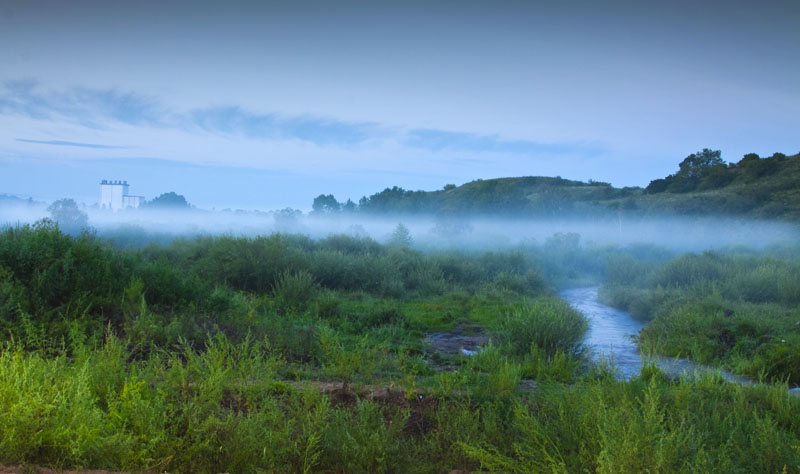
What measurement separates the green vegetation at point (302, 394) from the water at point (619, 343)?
0.80 metres

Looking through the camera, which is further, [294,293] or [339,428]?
[294,293]

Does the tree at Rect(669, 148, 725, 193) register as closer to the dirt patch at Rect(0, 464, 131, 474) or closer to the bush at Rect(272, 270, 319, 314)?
the bush at Rect(272, 270, 319, 314)

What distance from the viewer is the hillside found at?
132 feet

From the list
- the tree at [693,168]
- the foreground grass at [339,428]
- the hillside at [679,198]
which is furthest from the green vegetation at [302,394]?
the tree at [693,168]

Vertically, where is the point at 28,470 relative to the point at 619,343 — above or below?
above

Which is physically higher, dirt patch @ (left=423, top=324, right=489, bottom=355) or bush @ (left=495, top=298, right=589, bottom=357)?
bush @ (left=495, top=298, right=589, bottom=357)

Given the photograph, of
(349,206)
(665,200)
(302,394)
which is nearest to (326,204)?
(349,206)

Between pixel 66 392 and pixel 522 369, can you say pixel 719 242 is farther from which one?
pixel 66 392

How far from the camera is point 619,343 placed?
40.0 feet

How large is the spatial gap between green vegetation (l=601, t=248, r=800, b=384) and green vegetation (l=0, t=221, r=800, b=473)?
2305mm

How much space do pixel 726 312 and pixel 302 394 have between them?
36.4 ft

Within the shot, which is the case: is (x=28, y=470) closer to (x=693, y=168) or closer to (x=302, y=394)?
(x=302, y=394)

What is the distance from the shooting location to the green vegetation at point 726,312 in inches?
360

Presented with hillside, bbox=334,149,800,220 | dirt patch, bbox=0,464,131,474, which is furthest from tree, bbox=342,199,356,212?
dirt patch, bbox=0,464,131,474
